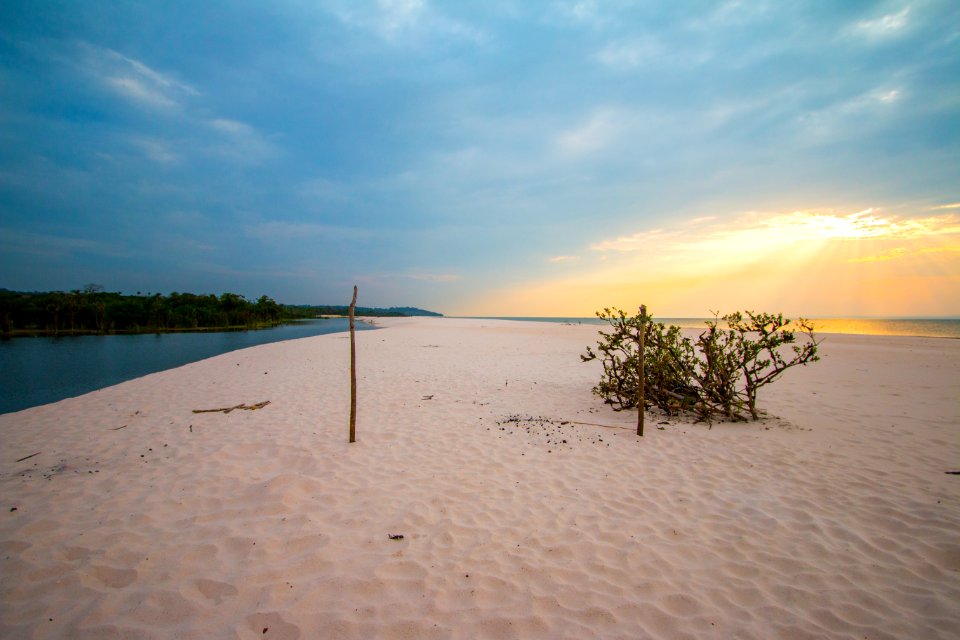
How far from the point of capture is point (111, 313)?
49.5m

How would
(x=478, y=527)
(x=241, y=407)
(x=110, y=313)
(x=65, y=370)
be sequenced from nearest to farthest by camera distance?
(x=478, y=527), (x=241, y=407), (x=65, y=370), (x=110, y=313)

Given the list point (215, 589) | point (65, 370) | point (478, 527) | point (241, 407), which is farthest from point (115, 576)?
point (65, 370)

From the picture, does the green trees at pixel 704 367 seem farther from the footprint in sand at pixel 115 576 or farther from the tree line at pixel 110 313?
the tree line at pixel 110 313

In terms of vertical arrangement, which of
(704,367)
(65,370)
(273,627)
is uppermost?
(704,367)

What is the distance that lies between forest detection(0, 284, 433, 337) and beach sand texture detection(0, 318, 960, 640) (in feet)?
175

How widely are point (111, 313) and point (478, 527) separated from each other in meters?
67.3

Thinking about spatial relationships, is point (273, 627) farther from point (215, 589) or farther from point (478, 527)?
point (478, 527)

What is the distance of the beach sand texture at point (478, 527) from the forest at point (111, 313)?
5340 centimetres

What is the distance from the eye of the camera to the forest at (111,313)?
43688 millimetres

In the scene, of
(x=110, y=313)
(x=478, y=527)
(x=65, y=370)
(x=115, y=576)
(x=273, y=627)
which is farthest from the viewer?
(x=110, y=313)

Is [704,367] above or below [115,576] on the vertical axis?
above

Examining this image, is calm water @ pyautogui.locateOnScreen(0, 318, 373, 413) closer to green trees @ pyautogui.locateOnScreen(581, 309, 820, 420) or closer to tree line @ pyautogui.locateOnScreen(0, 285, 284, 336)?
green trees @ pyautogui.locateOnScreen(581, 309, 820, 420)

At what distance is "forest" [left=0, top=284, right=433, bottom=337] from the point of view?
43688mm

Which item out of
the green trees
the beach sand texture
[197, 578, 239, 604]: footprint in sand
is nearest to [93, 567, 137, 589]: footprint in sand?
the beach sand texture
